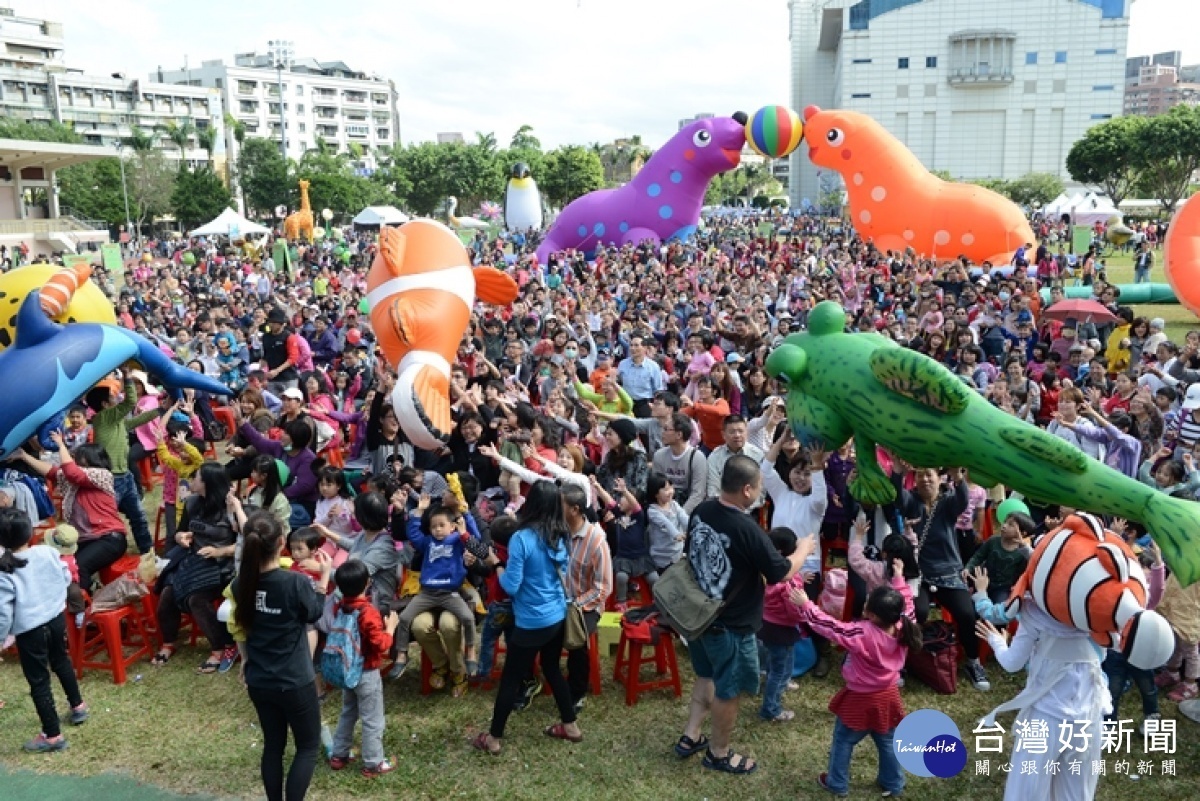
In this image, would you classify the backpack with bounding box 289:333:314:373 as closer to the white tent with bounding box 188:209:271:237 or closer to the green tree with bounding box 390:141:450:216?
the white tent with bounding box 188:209:271:237

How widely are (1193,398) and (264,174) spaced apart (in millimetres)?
51288

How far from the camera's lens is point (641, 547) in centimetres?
517

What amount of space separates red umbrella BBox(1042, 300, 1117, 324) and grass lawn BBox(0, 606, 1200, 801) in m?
5.49

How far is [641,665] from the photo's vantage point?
5.03m

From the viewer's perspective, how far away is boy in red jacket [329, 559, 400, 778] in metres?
3.89

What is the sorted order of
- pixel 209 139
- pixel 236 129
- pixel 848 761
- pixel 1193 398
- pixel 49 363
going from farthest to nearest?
pixel 236 129, pixel 209 139, pixel 49 363, pixel 1193 398, pixel 848 761

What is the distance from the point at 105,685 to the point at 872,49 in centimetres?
6677

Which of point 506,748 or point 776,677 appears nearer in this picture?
point 506,748

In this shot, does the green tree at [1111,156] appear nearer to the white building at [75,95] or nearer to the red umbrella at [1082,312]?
the red umbrella at [1082,312]

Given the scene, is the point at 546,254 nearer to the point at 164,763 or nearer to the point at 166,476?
the point at 166,476

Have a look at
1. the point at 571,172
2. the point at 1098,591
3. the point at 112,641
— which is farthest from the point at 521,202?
the point at 1098,591

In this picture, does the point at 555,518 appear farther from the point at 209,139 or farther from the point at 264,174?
the point at 209,139

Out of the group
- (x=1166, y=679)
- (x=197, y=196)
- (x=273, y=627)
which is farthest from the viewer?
(x=197, y=196)

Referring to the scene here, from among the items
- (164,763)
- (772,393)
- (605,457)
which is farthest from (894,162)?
(164,763)
